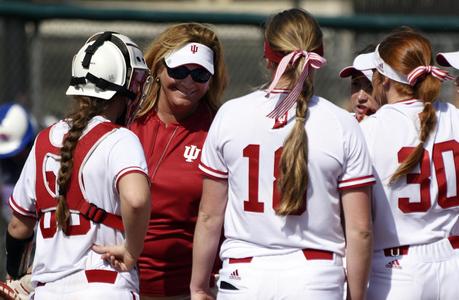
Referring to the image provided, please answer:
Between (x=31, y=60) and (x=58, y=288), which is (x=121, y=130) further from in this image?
(x=31, y=60)

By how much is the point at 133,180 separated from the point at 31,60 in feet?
14.9

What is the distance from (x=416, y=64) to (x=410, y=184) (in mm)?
562

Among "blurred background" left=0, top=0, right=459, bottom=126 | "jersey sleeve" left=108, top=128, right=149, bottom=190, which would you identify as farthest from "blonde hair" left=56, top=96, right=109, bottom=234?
"blurred background" left=0, top=0, right=459, bottom=126

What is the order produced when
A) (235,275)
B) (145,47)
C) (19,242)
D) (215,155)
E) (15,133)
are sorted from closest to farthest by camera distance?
1. (235,275)
2. (215,155)
3. (19,242)
4. (15,133)
5. (145,47)

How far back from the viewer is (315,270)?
13.8 ft

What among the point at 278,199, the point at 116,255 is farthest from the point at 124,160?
the point at 278,199

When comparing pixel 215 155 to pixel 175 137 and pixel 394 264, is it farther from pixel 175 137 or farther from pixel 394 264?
pixel 394 264

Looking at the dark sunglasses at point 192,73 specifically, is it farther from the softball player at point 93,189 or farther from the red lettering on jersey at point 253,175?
the red lettering on jersey at point 253,175

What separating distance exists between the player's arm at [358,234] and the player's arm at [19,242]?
4.71 ft

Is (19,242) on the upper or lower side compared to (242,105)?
lower

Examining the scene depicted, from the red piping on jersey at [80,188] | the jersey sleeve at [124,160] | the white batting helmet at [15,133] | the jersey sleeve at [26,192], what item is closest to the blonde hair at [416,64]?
the jersey sleeve at [124,160]

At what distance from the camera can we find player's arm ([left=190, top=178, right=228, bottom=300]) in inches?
175

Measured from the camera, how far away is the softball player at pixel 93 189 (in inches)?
165

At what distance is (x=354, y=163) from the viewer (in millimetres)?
4238
